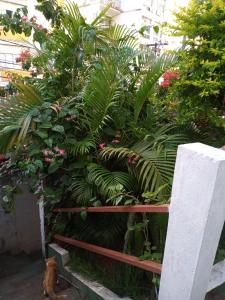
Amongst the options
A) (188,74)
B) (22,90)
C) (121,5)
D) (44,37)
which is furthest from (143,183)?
(121,5)

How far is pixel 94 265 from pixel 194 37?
5.82ft

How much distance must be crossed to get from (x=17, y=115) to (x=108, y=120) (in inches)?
26.2

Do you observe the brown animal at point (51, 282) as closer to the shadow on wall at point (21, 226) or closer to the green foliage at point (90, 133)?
the green foliage at point (90, 133)

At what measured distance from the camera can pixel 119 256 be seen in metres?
1.73

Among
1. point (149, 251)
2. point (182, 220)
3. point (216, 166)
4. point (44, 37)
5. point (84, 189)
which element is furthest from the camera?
point (44, 37)

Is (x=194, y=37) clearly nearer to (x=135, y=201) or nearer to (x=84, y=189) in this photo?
(x=135, y=201)

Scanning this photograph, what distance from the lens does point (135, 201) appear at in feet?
5.39

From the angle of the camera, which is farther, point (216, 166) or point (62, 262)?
point (62, 262)

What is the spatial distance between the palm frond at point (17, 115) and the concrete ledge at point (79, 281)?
3.08 feet

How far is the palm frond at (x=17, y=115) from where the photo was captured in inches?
74.6

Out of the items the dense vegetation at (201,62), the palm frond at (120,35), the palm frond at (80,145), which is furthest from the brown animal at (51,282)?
the palm frond at (120,35)

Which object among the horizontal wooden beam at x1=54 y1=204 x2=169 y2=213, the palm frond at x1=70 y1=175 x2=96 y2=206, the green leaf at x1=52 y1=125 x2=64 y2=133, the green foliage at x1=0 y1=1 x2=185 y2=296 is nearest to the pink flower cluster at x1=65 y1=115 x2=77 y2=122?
the green foliage at x1=0 y1=1 x2=185 y2=296

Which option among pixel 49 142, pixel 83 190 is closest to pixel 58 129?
pixel 49 142

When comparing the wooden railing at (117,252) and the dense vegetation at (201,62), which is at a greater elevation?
the dense vegetation at (201,62)
